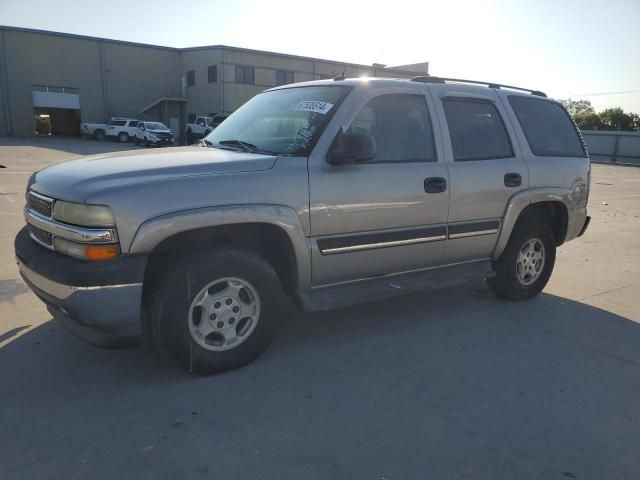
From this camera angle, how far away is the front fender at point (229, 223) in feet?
9.27

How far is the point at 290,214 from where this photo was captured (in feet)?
10.8

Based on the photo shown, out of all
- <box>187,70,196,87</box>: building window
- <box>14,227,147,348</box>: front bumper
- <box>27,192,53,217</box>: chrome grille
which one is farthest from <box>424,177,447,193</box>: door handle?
<box>187,70,196,87</box>: building window

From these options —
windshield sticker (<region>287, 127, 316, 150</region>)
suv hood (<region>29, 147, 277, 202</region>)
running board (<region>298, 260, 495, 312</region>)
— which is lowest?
running board (<region>298, 260, 495, 312</region>)

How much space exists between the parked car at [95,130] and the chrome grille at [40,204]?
36727 millimetres

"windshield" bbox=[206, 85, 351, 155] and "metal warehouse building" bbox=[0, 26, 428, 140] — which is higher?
"metal warehouse building" bbox=[0, 26, 428, 140]

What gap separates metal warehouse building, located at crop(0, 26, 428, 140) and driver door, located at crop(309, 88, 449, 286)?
36.2 meters

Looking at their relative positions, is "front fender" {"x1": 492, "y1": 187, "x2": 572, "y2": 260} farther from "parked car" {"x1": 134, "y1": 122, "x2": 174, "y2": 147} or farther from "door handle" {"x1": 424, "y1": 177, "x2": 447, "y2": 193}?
"parked car" {"x1": 134, "y1": 122, "x2": 174, "y2": 147}

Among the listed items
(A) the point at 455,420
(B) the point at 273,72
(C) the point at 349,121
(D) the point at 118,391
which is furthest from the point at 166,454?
(B) the point at 273,72

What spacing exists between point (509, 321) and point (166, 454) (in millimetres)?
3172

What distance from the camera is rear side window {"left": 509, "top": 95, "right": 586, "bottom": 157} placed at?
4781mm

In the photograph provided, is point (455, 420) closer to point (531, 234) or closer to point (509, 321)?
point (509, 321)

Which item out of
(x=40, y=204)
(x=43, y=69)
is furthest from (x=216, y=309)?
(x=43, y=69)

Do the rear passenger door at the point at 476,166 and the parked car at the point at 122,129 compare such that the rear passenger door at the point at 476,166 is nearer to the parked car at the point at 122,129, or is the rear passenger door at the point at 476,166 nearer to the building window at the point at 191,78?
the parked car at the point at 122,129

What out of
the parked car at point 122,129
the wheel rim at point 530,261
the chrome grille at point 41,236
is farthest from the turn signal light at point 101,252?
the parked car at point 122,129
